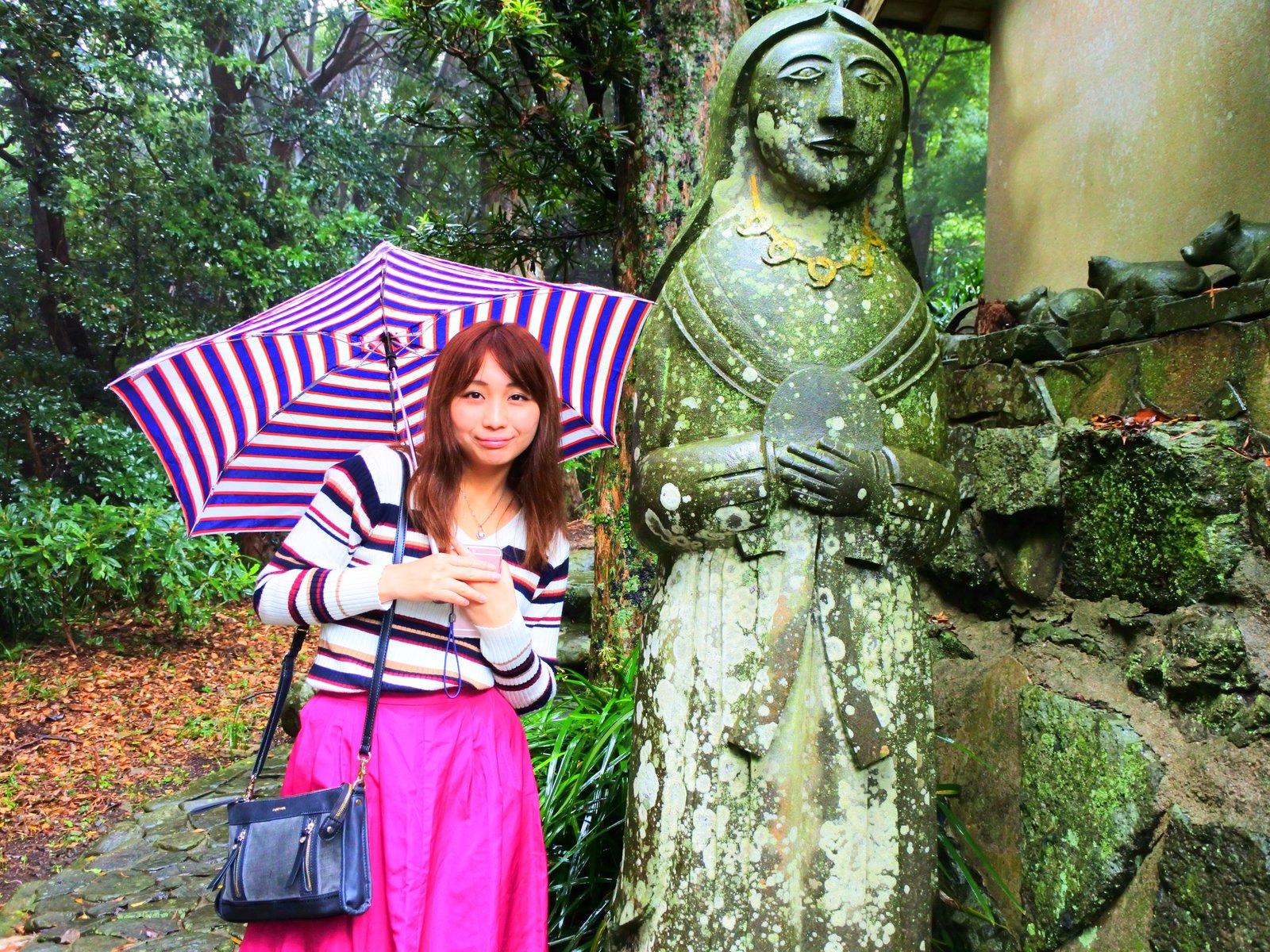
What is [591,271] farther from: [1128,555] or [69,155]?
[1128,555]

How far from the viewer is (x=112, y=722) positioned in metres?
6.72

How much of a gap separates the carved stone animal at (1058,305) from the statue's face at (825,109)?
1098 mm

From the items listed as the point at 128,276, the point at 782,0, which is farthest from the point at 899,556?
the point at 128,276

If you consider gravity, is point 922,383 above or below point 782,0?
below

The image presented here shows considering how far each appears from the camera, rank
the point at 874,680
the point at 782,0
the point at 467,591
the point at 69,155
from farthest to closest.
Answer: the point at 69,155 → the point at 782,0 → the point at 874,680 → the point at 467,591

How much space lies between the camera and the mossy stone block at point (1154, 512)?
215cm

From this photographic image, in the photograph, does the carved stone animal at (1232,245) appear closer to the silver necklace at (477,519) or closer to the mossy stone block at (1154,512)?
the mossy stone block at (1154,512)

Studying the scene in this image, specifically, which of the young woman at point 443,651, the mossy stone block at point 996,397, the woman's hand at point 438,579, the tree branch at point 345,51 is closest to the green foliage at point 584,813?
the young woman at point 443,651

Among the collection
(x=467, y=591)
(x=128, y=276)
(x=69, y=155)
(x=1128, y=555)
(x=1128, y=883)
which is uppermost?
(x=69, y=155)

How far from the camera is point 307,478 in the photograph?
2.45 meters

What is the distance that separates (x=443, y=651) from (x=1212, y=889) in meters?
1.74

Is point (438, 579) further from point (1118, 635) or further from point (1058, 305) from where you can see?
point (1058, 305)

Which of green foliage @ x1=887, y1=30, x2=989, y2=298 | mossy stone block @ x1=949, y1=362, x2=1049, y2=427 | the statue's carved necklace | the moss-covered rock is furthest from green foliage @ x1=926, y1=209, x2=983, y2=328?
the statue's carved necklace

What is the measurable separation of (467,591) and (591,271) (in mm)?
13971
